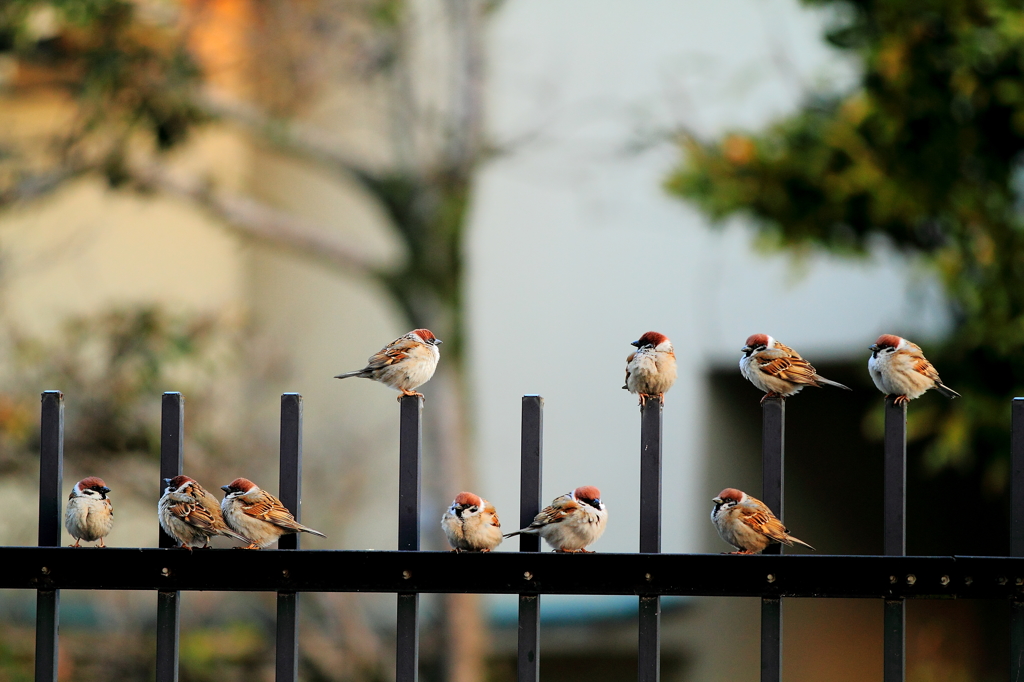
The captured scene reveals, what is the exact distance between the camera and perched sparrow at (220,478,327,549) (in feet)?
7.39

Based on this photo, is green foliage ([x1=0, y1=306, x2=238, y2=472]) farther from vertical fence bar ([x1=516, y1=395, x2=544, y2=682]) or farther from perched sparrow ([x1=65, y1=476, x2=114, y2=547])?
vertical fence bar ([x1=516, y1=395, x2=544, y2=682])

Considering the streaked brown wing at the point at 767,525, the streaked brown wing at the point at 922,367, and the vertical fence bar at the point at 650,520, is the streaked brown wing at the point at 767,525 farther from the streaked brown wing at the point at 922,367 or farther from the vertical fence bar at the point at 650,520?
the streaked brown wing at the point at 922,367

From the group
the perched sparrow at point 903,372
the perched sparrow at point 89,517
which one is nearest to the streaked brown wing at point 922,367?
the perched sparrow at point 903,372

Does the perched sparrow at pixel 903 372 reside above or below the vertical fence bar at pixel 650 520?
above

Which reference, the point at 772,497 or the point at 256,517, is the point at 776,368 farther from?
the point at 256,517

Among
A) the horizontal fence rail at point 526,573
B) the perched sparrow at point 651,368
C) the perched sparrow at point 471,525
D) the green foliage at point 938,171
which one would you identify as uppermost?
the green foliage at point 938,171

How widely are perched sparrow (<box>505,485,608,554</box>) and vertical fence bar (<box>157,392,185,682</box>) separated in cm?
70

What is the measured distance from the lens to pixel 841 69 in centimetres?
628

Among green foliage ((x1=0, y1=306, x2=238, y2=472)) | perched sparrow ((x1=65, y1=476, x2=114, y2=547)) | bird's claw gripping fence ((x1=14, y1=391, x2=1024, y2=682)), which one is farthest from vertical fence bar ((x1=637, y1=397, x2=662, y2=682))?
green foliage ((x1=0, y1=306, x2=238, y2=472))

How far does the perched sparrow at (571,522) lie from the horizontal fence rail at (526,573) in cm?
12

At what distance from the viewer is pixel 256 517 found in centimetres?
232

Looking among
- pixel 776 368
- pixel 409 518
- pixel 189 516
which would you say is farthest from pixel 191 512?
pixel 776 368

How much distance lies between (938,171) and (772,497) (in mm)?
3252

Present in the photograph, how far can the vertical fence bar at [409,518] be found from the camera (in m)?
2.17
